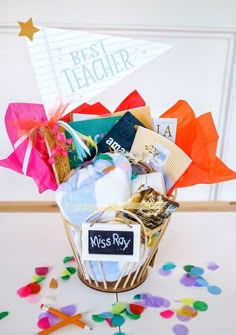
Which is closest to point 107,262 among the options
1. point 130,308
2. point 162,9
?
point 130,308

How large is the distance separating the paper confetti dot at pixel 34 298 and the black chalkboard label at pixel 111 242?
0.16m

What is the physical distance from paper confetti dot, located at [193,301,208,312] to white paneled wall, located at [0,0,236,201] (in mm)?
621

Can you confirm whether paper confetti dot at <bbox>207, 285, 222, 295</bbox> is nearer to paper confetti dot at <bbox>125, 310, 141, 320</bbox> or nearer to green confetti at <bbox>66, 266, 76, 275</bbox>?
paper confetti dot at <bbox>125, 310, 141, 320</bbox>

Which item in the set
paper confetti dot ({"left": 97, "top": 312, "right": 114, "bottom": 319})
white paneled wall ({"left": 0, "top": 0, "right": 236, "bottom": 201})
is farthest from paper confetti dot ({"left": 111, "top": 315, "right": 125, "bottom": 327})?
white paneled wall ({"left": 0, "top": 0, "right": 236, "bottom": 201})

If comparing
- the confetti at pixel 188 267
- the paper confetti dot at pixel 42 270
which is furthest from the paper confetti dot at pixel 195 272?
the paper confetti dot at pixel 42 270

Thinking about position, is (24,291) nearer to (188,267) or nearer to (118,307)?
(118,307)

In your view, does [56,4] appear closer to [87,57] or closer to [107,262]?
[87,57]

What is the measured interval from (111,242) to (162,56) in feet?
2.17

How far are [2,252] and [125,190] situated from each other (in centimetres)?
38

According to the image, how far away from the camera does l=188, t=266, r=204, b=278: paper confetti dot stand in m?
0.87

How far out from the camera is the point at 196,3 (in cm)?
113

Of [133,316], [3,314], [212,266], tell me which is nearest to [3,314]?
[3,314]

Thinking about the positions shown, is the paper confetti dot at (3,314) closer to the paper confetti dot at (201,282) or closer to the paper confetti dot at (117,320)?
the paper confetti dot at (117,320)

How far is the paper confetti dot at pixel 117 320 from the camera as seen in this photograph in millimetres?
728
